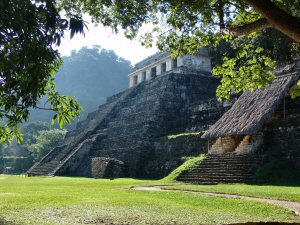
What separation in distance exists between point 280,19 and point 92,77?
7167cm

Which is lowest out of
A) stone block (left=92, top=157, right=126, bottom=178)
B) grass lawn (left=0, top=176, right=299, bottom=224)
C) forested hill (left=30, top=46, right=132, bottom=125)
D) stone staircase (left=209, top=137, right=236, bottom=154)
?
grass lawn (left=0, top=176, right=299, bottom=224)

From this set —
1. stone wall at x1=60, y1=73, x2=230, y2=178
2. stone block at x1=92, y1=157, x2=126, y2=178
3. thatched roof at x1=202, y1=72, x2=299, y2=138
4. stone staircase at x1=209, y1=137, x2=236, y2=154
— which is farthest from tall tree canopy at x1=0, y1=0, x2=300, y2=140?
stone block at x1=92, y1=157, x2=126, y2=178

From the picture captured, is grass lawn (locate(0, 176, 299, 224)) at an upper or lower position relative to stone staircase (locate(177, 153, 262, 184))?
lower

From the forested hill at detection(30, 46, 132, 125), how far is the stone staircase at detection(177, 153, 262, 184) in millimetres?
53406

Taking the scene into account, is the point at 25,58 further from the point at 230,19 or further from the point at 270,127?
the point at 270,127

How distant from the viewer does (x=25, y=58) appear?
4207 millimetres

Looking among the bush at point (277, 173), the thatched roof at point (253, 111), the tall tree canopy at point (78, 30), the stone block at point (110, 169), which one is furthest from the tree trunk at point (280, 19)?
the stone block at point (110, 169)

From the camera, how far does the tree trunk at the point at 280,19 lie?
5.41m

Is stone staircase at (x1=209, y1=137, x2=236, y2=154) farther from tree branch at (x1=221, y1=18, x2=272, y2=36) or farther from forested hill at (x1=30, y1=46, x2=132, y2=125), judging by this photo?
forested hill at (x1=30, y1=46, x2=132, y2=125)

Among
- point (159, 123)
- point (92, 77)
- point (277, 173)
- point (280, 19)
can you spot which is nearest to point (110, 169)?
point (159, 123)

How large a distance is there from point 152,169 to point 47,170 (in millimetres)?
8228

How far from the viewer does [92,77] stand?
75750 mm

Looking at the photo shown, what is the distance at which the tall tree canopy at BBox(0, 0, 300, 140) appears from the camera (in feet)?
13.3

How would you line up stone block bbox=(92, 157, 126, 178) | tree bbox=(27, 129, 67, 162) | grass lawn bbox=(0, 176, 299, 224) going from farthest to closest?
tree bbox=(27, 129, 67, 162) → stone block bbox=(92, 157, 126, 178) → grass lawn bbox=(0, 176, 299, 224)
